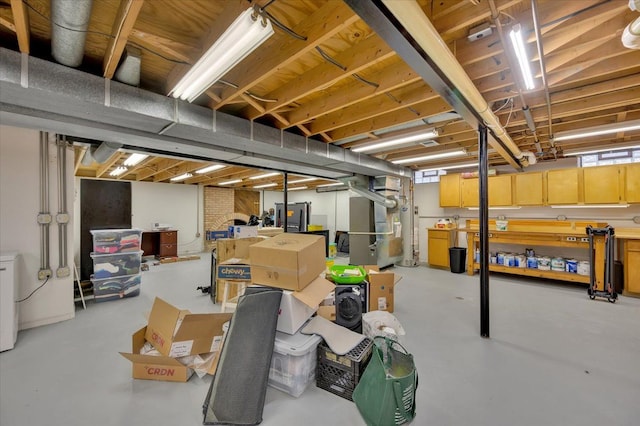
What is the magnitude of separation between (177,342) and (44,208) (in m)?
2.72

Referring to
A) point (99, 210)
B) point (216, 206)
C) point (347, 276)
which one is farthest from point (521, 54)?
point (216, 206)

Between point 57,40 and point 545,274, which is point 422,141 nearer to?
point 545,274

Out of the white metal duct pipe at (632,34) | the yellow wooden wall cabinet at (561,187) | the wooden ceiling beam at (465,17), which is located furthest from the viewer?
the yellow wooden wall cabinet at (561,187)

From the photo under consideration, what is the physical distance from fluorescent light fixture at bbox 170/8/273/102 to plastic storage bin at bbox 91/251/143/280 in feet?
10.6

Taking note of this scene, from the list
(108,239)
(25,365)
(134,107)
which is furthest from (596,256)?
(108,239)

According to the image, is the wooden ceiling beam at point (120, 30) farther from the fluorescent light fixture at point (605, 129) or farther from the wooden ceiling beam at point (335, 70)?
the fluorescent light fixture at point (605, 129)

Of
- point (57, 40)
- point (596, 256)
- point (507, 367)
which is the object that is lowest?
point (507, 367)

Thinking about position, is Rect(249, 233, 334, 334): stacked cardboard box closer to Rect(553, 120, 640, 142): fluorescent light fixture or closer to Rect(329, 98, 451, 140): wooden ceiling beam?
Rect(329, 98, 451, 140): wooden ceiling beam

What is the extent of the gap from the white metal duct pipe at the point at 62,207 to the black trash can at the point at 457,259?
6.73 meters

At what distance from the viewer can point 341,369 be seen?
1.94 metres

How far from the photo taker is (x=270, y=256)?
2.14 metres

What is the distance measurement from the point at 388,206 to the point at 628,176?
4.01 m

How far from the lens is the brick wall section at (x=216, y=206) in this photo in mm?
9516

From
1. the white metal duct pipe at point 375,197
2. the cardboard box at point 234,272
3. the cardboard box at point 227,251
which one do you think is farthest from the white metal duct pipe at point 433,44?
the white metal duct pipe at point 375,197
